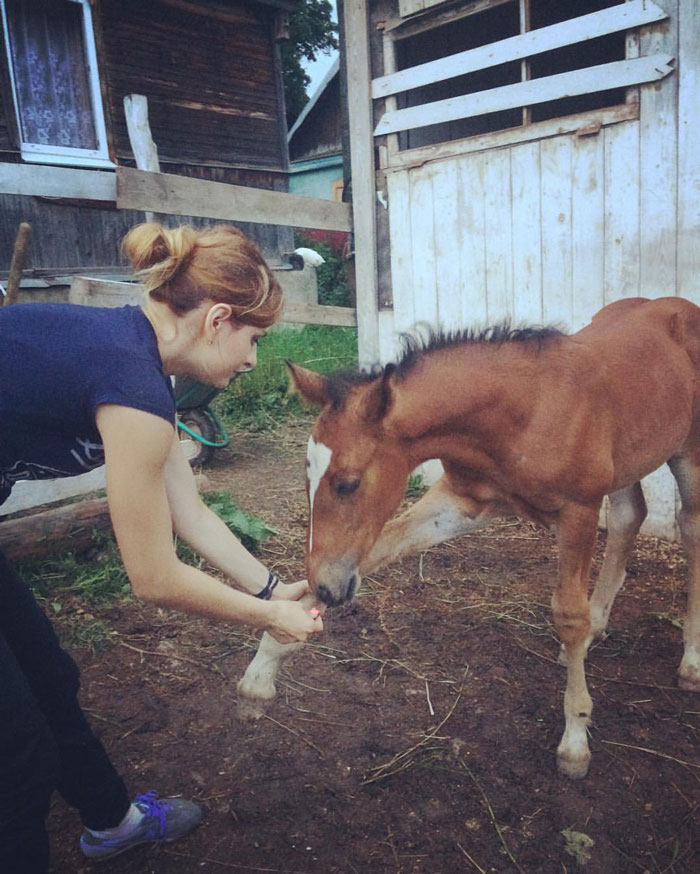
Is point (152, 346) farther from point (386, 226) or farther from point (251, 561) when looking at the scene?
point (386, 226)

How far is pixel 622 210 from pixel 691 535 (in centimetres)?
200

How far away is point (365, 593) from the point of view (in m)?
3.91

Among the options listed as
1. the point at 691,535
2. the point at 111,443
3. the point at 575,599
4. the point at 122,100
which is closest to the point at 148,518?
the point at 111,443

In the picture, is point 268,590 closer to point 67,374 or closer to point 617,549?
point 67,374

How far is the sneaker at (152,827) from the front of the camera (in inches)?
84.2

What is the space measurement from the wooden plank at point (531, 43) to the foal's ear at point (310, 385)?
116 inches

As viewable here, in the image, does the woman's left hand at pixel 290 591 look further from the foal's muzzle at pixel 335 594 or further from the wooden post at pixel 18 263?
the wooden post at pixel 18 263

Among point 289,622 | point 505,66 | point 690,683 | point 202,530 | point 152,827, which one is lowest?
point 690,683

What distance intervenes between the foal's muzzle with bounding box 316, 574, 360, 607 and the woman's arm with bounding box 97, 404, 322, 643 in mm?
616

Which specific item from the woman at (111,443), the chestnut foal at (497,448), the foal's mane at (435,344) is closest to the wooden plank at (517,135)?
the chestnut foal at (497,448)

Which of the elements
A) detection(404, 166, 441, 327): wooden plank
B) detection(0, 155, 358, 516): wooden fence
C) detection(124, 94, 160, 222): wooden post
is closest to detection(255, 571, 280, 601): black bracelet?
detection(0, 155, 358, 516): wooden fence

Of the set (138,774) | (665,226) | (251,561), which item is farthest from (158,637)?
(665,226)

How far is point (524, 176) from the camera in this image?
15.1 feet

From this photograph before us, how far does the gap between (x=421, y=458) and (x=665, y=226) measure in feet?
7.95
